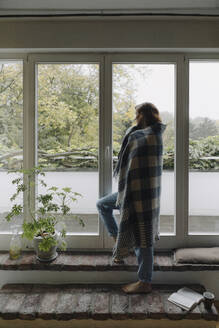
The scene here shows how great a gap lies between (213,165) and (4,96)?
1.99 metres

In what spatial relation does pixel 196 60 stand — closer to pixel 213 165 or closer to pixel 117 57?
pixel 117 57

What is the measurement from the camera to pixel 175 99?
2219 mm

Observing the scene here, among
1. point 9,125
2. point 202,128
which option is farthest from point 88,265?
point 202,128

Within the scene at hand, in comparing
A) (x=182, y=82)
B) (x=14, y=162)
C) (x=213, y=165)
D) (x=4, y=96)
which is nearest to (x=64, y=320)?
(x=14, y=162)

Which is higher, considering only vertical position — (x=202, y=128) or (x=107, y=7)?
(x=107, y=7)

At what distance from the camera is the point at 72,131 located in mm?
2254

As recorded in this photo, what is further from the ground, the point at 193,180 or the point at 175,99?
the point at 175,99

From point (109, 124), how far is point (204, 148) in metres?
0.88

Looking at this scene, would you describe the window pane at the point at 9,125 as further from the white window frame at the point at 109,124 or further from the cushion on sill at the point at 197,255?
the cushion on sill at the point at 197,255

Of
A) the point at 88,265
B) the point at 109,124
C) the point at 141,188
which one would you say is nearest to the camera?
the point at 141,188

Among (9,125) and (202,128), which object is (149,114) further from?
(9,125)

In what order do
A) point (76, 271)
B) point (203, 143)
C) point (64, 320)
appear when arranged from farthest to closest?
point (203, 143)
point (76, 271)
point (64, 320)

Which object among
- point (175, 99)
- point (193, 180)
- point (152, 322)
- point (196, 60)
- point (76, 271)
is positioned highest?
point (196, 60)

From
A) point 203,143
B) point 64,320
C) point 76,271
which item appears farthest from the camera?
point 203,143
